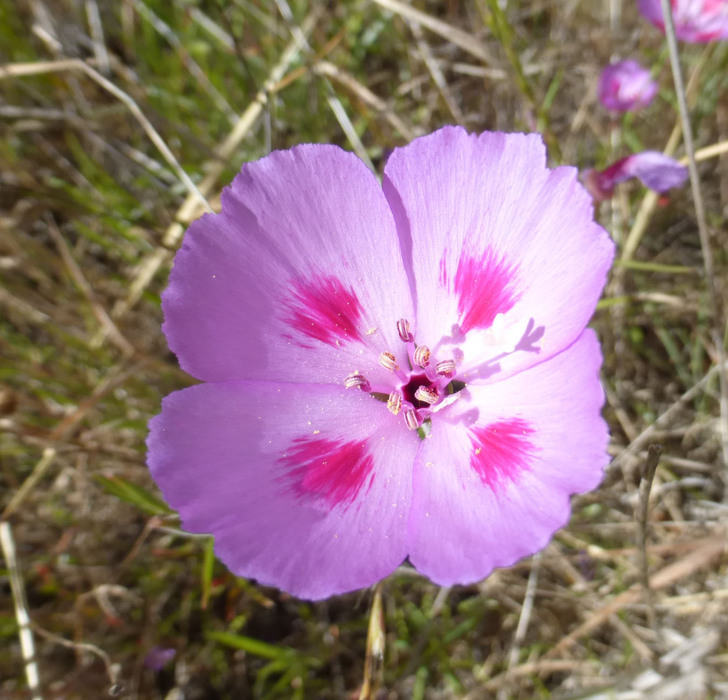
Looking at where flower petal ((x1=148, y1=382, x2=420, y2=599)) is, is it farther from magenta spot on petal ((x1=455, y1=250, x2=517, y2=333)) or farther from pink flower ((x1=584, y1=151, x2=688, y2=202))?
pink flower ((x1=584, y1=151, x2=688, y2=202))

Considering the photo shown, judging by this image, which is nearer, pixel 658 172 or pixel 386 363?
pixel 386 363

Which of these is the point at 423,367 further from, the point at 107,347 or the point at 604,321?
the point at 107,347

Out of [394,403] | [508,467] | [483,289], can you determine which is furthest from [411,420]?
[483,289]

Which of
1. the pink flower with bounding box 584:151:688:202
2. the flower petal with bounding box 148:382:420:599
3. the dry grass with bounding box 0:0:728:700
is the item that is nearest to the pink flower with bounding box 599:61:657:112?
the dry grass with bounding box 0:0:728:700

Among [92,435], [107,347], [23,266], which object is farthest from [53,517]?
[23,266]

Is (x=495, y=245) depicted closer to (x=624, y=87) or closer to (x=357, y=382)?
(x=357, y=382)

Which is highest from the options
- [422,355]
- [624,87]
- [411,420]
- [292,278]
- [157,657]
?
[292,278]

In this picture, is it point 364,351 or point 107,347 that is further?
point 107,347
